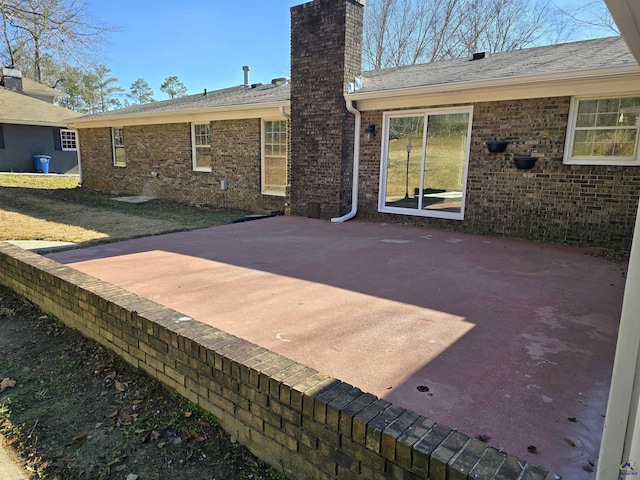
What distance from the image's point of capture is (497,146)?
23.3 feet

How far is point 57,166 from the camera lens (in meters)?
22.3

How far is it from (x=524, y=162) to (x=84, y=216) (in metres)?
9.64

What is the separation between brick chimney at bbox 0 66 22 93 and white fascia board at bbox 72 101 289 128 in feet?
41.8

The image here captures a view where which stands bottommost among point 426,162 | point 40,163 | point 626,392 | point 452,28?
point 626,392

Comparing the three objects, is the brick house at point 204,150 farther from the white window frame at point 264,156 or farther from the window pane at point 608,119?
the window pane at point 608,119

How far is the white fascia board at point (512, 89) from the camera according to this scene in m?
5.93

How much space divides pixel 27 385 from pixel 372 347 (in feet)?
8.94

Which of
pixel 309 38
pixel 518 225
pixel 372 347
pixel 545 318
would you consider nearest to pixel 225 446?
pixel 372 347

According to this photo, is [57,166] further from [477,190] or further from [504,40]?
[504,40]

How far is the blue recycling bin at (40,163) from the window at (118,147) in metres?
8.40

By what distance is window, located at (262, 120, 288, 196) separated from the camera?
10.7m

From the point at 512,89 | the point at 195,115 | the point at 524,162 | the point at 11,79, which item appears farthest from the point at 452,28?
the point at 11,79

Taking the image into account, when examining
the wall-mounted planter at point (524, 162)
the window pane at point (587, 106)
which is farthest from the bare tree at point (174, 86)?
the window pane at point (587, 106)

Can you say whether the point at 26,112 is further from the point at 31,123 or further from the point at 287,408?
the point at 287,408
